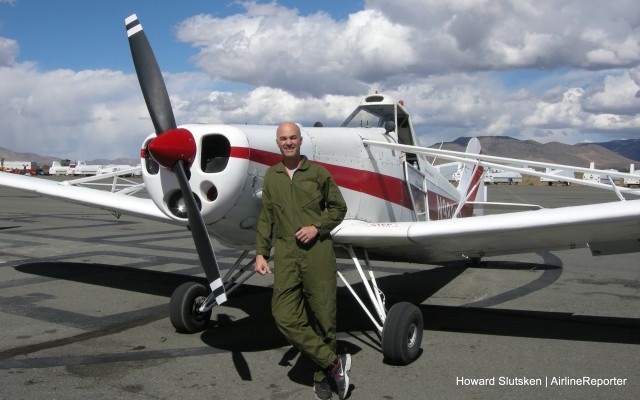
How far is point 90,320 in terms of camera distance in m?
6.28

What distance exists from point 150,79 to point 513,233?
347 cm

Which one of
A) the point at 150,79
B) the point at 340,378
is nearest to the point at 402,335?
→ the point at 340,378

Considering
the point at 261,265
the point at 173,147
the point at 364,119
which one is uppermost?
the point at 364,119

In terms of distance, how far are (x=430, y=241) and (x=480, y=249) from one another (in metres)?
0.83

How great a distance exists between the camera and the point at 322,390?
409cm

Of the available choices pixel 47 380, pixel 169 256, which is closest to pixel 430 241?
pixel 47 380

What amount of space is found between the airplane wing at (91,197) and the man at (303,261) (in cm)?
304


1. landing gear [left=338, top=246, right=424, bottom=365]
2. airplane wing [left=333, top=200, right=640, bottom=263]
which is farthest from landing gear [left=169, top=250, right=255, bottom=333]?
landing gear [left=338, top=246, right=424, bottom=365]

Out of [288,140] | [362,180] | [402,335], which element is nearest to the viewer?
[288,140]

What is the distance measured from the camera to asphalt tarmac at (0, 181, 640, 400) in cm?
436

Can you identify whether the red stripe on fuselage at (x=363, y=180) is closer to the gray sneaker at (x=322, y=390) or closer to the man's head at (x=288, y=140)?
the man's head at (x=288, y=140)

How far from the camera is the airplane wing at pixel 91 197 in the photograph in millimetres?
7289

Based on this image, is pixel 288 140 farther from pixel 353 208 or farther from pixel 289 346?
pixel 289 346

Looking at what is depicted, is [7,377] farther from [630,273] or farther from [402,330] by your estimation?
[630,273]
